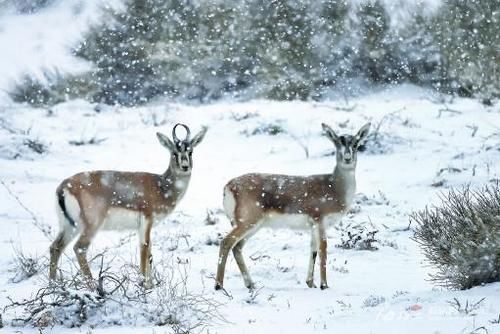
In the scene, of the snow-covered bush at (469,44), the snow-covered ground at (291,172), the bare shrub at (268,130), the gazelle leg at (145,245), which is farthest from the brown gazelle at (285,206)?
the snow-covered bush at (469,44)

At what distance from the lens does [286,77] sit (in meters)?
22.0

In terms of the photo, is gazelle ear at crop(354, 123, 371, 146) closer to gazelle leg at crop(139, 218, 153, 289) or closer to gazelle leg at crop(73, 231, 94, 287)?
gazelle leg at crop(139, 218, 153, 289)

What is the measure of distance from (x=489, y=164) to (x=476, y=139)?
6.95 feet

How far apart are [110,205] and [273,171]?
254 inches

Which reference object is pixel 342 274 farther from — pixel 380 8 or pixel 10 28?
pixel 10 28

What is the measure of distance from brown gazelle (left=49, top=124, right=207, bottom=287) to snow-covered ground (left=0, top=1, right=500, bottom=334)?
686 mm

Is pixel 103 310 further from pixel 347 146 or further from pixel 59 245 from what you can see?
pixel 347 146

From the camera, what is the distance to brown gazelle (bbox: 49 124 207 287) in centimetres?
817

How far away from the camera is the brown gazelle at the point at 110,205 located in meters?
8.17

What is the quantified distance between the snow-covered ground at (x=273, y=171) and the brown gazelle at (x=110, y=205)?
686 mm

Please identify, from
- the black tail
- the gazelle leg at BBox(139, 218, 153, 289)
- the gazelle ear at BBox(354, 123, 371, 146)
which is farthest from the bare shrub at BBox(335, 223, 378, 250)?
the black tail

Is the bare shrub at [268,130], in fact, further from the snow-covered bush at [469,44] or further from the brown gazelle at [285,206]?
the brown gazelle at [285,206]

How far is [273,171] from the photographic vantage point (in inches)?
568

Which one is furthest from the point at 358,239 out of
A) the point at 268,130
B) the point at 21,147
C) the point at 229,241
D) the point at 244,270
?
the point at 21,147
